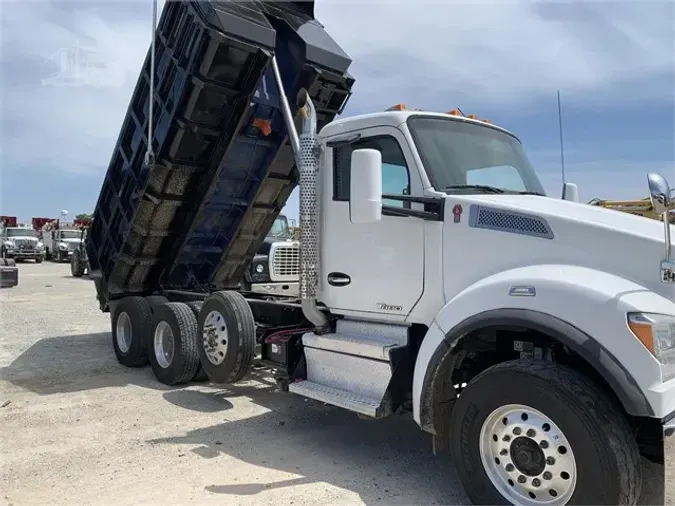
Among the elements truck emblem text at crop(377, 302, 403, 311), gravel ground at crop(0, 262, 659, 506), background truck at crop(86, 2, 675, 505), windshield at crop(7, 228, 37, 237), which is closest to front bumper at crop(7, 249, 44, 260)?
windshield at crop(7, 228, 37, 237)

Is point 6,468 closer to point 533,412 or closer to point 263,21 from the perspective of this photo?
point 533,412

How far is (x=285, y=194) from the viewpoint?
7469 millimetres

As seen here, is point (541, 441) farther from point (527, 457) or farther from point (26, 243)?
point (26, 243)

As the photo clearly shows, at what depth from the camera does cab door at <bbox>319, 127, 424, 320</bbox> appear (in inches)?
163

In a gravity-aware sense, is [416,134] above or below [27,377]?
above

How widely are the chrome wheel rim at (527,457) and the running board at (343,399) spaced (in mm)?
894

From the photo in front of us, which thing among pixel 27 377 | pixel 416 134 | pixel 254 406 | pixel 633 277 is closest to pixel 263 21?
pixel 416 134

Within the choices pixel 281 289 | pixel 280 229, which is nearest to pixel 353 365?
pixel 281 289

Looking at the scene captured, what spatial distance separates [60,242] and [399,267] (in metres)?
34.7

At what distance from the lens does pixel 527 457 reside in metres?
Answer: 3.19

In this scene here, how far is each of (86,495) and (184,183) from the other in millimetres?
3874

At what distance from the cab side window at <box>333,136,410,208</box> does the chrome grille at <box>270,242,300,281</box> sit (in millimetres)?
3495

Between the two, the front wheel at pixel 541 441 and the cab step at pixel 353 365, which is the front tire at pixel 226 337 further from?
the front wheel at pixel 541 441

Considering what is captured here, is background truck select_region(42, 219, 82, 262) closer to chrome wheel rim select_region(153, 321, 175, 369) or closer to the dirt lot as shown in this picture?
chrome wheel rim select_region(153, 321, 175, 369)
